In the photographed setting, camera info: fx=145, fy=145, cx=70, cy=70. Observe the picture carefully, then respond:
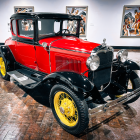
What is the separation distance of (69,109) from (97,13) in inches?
285

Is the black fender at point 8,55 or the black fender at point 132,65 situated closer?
the black fender at point 132,65

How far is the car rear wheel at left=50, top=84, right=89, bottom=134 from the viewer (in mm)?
1795

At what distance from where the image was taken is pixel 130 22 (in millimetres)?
8148

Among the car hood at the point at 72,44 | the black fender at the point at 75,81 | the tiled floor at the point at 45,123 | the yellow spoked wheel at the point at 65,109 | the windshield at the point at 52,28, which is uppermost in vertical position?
the windshield at the point at 52,28

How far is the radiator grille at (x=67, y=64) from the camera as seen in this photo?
2346 millimetres

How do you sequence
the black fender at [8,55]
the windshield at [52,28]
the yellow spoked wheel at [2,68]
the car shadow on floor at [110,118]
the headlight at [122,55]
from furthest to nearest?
the yellow spoked wheel at [2,68] → the black fender at [8,55] → the windshield at [52,28] → the headlight at [122,55] → the car shadow on floor at [110,118]

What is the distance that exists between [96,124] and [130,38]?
7.53 metres

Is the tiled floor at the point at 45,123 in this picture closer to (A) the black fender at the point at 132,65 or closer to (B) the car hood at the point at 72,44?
(A) the black fender at the point at 132,65

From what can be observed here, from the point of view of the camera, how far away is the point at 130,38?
8.53 m

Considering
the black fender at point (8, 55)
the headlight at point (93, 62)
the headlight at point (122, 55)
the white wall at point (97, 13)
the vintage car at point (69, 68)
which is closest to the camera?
the vintage car at point (69, 68)

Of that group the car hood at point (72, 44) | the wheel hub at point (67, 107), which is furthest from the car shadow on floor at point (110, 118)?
the car hood at point (72, 44)

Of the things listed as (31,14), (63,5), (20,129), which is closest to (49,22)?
(31,14)

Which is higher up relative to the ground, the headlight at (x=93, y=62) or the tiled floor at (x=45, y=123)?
the headlight at (x=93, y=62)

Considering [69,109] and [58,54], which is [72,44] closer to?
[58,54]
